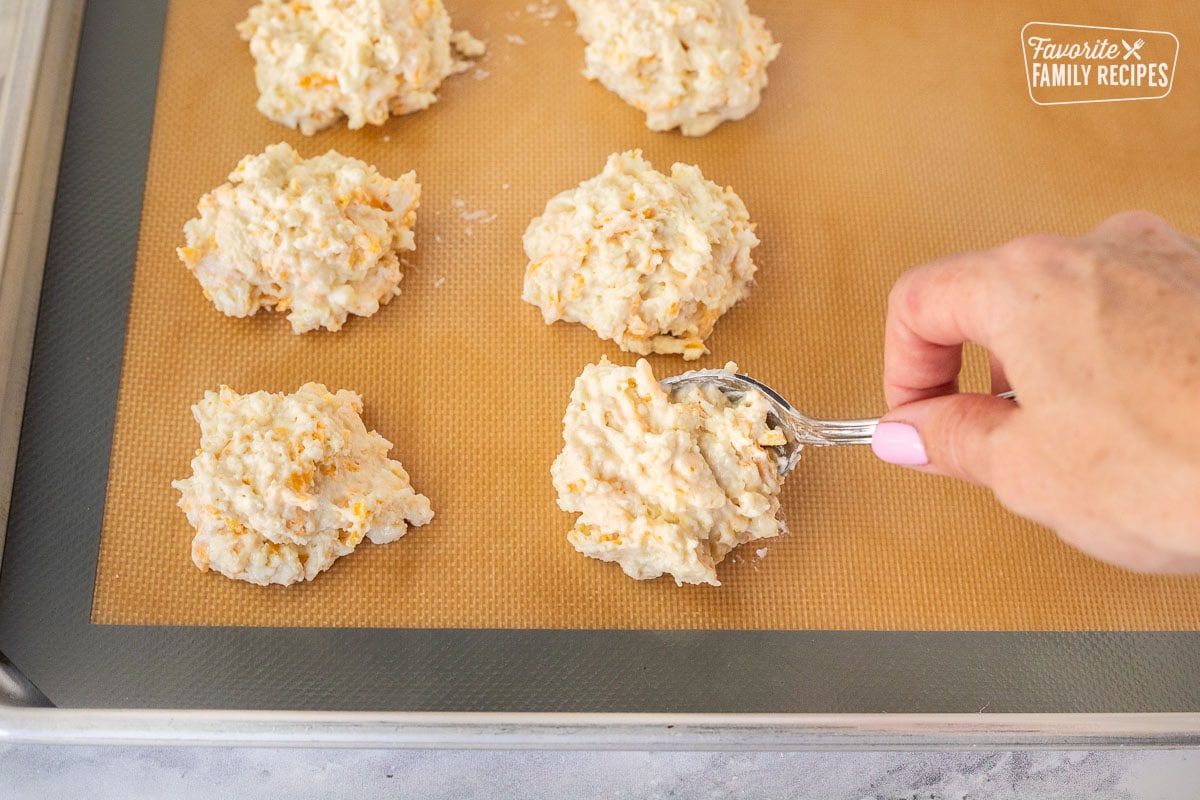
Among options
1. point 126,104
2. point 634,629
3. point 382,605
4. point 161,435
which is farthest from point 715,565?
point 126,104

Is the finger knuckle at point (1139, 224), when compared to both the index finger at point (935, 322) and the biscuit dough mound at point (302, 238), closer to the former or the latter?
the index finger at point (935, 322)

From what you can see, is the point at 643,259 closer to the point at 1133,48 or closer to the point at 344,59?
the point at 344,59

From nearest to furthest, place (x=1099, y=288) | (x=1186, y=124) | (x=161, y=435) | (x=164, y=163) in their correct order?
1. (x=1099, y=288)
2. (x=161, y=435)
3. (x=164, y=163)
4. (x=1186, y=124)

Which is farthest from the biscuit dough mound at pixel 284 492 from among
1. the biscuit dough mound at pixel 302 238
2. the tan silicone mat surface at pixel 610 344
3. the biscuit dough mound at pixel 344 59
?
the biscuit dough mound at pixel 344 59

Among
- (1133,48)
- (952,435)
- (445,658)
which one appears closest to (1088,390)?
(952,435)

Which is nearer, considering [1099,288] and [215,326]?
[1099,288]

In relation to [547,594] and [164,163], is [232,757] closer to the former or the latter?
[547,594]
